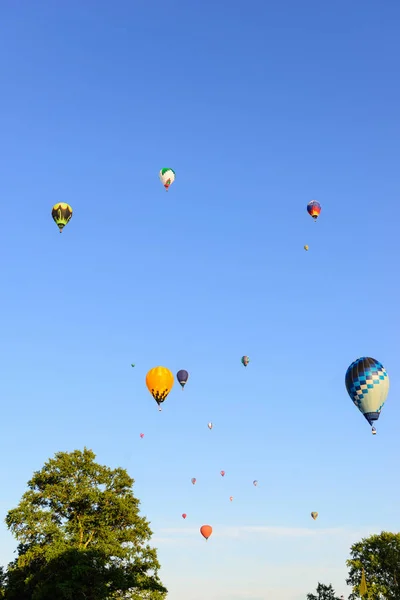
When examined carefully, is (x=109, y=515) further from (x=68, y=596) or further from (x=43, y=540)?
(x=68, y=596)

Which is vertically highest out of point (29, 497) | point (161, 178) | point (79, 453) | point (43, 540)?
point (161, 178)

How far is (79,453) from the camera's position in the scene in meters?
50.0

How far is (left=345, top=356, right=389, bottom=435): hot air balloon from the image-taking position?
4297 centimetres

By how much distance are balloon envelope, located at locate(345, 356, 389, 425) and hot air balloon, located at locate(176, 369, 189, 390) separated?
20511 mm

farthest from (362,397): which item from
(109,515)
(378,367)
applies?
(109,515)

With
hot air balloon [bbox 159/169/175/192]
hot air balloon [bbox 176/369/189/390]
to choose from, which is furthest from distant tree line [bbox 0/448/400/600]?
hot air balloon [bbox 159/169/175/192]

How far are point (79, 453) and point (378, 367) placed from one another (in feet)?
82.4

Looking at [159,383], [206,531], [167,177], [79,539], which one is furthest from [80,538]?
[167,177]

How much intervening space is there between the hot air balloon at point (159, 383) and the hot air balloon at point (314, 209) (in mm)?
21568

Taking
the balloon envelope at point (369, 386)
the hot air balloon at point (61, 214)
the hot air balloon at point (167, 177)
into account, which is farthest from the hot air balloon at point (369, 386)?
the hot air balloon at point (61, 214)

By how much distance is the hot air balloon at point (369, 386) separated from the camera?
43.0 m

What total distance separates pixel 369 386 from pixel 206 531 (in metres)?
31.8

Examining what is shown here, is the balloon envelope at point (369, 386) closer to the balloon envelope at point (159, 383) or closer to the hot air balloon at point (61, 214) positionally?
the balloon envelope at point (159, 383)

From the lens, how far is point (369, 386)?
4297cm
